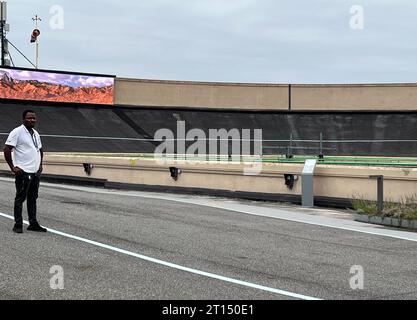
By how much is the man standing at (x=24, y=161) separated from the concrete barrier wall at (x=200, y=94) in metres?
46.7

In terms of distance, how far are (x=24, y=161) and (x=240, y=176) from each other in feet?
30.6

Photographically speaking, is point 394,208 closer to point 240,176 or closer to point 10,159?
point 240,176

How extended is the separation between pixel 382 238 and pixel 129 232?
4.65 metres

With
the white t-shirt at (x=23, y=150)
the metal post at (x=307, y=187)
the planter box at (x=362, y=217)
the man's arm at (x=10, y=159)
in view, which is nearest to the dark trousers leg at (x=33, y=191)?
the white t-shirt at (x=23, y=150)

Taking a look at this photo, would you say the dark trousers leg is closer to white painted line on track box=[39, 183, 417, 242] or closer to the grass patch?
white painted line on track box=[39, 183, 417, 242]

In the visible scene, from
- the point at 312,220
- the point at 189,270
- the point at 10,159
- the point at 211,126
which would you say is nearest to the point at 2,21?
the point at 211,126

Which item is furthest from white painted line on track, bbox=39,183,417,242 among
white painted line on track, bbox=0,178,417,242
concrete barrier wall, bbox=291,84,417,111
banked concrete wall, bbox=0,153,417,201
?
concrete barrier wall, bbox=291,84,417,111

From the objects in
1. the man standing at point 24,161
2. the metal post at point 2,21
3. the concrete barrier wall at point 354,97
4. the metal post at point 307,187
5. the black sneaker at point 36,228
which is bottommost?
the black sneaker at point 36,228

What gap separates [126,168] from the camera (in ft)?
67.3

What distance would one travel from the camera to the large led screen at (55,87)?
50359 millimetres

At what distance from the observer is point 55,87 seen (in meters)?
52.3

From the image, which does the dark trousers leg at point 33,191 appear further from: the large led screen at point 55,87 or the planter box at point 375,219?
the large led screen at point 55,87
